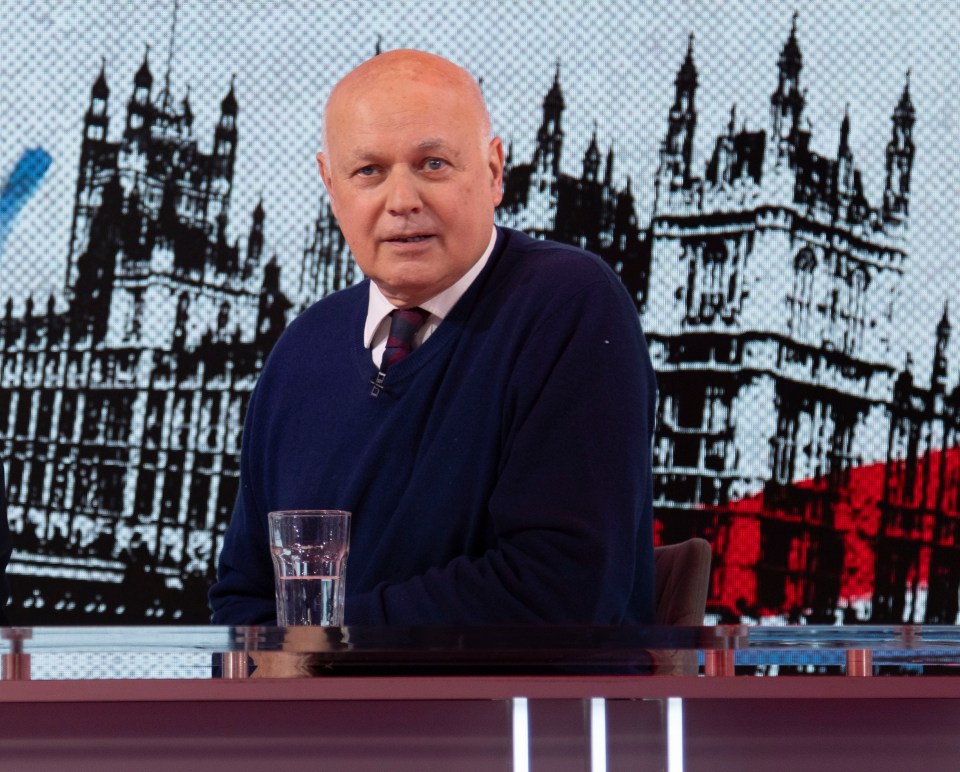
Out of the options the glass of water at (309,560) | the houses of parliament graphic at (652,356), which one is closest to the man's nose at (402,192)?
the glass of water at (309,560)

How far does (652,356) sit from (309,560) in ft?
6.69

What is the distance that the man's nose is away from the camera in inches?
59.3

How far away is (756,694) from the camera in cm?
77

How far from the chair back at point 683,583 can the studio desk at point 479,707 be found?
0.84 metres

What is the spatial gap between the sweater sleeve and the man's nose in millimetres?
200

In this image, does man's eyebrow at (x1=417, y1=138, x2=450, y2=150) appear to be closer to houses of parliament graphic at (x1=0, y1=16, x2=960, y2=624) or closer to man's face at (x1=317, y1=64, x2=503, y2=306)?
man's face at (x1=317, y1=64, x2=503, y2=306)

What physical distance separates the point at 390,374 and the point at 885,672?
34.9 inches

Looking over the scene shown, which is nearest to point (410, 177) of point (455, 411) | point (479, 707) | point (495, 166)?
point (495, 166)

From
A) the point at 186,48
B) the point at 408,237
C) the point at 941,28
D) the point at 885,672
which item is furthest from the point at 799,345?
the point at 885,672

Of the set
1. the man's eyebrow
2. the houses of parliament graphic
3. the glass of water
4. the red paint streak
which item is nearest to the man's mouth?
the man's eyebrow

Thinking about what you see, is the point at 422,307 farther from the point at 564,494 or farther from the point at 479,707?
the point at 479,707

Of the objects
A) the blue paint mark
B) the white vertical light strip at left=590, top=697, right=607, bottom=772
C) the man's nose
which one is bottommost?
the white vertical light strip at left=590, top=697, right=607, bottom=772

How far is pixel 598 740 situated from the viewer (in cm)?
77

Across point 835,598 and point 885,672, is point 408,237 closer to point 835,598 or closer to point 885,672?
point 885,672
